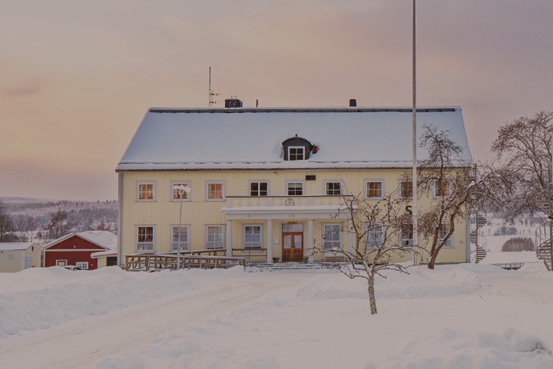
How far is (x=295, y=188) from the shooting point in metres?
34.1

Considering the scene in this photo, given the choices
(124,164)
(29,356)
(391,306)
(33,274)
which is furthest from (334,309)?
(124,164)

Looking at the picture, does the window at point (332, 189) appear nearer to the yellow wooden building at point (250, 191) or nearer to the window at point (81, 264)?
the yellow wooden building at point (250, 191)

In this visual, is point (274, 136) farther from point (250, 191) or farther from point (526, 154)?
point (526, 154)

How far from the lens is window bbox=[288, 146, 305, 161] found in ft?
114

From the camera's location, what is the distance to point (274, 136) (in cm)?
3688

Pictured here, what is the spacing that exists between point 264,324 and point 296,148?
24307mm

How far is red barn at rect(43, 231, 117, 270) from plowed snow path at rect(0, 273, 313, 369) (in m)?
44.8

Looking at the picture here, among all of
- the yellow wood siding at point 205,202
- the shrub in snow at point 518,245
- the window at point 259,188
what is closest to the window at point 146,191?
the yellow wood siding at point 205,202

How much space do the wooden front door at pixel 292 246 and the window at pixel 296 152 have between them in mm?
5207

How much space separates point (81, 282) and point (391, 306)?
9.07 m

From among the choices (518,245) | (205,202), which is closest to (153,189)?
(205,202)

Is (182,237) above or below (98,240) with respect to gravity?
above

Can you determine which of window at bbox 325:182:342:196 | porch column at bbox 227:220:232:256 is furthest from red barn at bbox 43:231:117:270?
window at bbox 325:182:342:196

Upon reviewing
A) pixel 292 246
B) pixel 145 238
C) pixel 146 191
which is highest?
pixel 146 191
